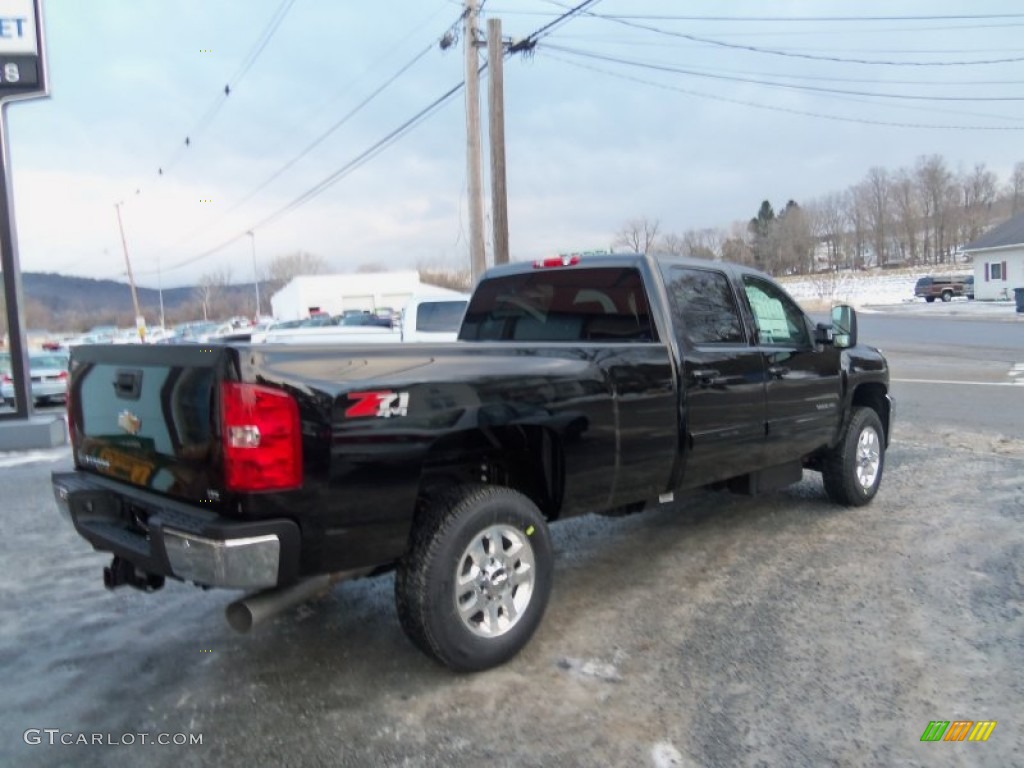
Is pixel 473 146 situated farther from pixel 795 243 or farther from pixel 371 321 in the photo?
pixel 795 243

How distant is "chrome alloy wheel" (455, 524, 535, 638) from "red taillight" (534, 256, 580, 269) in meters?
2.02

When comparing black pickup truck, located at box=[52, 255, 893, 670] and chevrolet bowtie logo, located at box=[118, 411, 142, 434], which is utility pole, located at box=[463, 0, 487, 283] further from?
chevrolet bowtie logo, located at box=[118, 411, 142, 434]

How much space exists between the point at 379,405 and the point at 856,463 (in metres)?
4.34

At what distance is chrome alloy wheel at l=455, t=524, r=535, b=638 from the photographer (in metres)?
3.50

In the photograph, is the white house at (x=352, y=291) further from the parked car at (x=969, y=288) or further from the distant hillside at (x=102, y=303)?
the parked car at (x=969, y=288)

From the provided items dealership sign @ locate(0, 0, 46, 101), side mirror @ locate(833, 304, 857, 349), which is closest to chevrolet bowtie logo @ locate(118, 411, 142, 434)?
side mirror @ locate(833, 304, 857, 349)

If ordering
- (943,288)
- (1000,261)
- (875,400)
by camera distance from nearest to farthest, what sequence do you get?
(875,400) < (1000,261) < (943,288)

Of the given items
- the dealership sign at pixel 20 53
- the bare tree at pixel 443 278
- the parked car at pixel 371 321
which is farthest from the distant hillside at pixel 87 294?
the dealership sign at pixel 20 53

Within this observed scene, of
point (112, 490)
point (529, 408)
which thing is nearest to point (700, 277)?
point (529, 408)

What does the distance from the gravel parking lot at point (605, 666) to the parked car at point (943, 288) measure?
55.5 metres

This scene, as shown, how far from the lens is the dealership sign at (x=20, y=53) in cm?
1072

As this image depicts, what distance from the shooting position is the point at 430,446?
3340 millimetres

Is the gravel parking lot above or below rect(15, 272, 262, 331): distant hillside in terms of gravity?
below

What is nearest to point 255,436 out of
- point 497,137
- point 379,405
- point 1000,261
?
point 379,405
